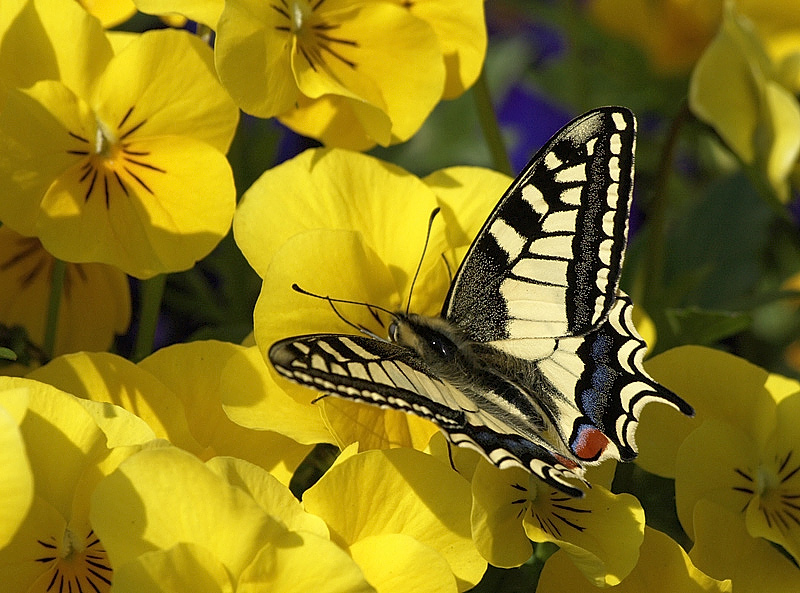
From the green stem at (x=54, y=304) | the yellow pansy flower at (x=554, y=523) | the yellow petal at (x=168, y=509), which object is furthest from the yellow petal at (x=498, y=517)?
the green stem at (x=54, y=304)

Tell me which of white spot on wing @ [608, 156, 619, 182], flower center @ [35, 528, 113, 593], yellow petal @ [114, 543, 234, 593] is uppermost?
white spot on wing @ [608, 156, 619, 182]

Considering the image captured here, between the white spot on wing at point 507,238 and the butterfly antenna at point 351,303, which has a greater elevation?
the white spot on wing at point 507,238

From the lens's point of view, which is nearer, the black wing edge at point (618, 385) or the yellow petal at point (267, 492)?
the yellow petal at point (267, 492)

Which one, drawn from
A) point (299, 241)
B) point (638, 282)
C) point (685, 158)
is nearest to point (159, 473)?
point (299, 241)

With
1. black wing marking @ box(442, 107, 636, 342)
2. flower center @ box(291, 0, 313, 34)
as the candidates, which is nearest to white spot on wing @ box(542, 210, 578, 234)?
black wing marking @ box(442, 107, 636, 342)

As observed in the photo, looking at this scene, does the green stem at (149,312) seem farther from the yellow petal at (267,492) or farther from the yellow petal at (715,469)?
the yellow petal at (715,469)

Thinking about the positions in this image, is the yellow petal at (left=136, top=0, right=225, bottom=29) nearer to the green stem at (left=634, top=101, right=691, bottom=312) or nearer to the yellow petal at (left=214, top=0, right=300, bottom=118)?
the yellow petal at (left=214, top=0, right=300, bottom=118)
